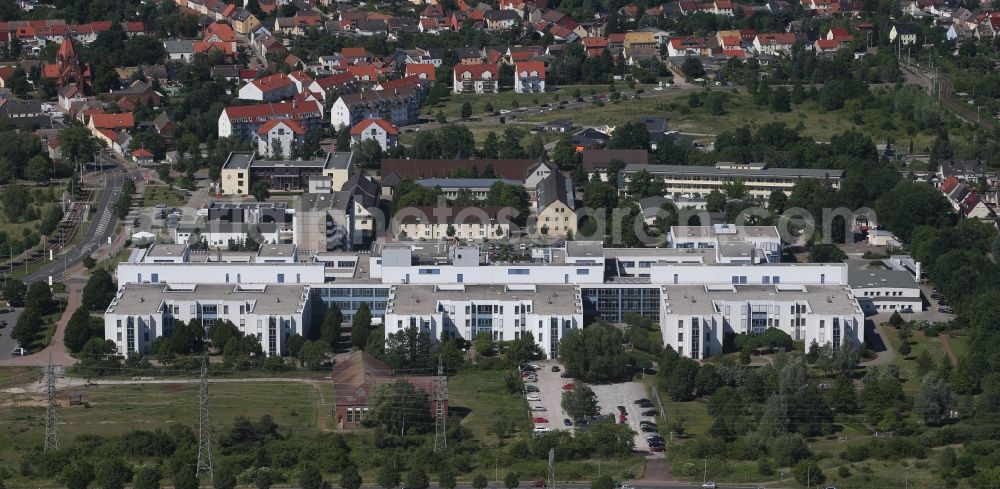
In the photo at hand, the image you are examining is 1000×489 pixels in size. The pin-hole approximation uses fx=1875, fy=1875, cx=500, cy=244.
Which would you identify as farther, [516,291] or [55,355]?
[516,291]

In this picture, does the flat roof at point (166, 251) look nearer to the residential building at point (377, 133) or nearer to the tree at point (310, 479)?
the tree at point (310, 479)

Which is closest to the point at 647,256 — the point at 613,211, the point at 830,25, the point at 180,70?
the point at 613,211

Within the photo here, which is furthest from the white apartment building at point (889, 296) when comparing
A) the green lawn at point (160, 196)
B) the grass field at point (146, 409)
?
the green lawn at point (160, 196)

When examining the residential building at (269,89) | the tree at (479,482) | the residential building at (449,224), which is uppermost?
the residential building at (269,89)

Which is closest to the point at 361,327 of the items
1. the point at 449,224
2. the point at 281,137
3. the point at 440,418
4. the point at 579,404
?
the point at 440,418

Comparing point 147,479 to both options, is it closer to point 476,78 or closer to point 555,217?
point 555,217

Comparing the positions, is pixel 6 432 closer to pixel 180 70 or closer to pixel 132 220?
pixel 132 220
